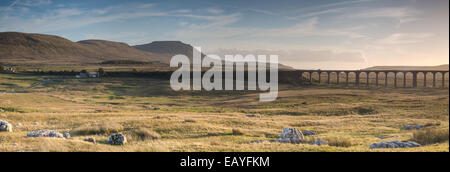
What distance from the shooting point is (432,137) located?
14953 millimetres

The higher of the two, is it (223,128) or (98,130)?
(98,130)

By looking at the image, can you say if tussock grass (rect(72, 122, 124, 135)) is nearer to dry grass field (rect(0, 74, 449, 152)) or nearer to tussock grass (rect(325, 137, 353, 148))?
dry grass field (rect(0, 74, 449, 152))

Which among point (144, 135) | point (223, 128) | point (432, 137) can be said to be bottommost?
point (223, 128)

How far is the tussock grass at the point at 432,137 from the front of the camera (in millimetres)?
14068

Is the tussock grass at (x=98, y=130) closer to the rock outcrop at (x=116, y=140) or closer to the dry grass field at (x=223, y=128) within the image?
the dry grass field at (x=223, y=128)

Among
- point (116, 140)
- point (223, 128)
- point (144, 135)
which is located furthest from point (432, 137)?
point (144, 135)

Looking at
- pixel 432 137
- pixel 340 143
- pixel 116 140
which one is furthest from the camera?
pixel 116 140

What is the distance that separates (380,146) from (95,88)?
3859 inches

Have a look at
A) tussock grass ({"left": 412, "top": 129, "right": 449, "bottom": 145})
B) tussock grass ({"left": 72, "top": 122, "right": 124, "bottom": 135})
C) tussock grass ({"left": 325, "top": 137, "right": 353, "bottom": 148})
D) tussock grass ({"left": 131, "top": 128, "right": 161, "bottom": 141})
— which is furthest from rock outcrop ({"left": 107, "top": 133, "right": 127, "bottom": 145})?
tussock grass ({"left": 412, "top": 129, "right": 449, "bottom": 145})

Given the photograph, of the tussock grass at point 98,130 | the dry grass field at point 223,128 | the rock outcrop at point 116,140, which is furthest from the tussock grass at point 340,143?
the tussock grass at point 98,130

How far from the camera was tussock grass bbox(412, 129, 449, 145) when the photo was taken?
14.1 m

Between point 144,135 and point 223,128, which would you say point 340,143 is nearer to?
point 223,128
